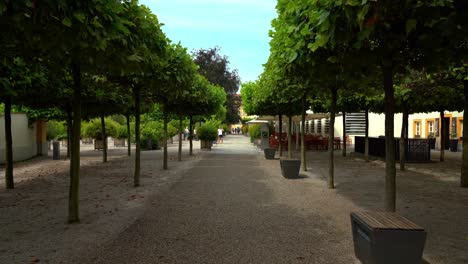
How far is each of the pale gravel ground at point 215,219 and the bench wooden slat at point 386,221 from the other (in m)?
0.61

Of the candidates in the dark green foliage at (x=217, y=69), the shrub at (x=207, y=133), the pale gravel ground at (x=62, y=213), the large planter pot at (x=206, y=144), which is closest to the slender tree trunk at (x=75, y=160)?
the pale gravel ground at (x=62, y=213)

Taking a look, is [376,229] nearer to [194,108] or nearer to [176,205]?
[176,205]

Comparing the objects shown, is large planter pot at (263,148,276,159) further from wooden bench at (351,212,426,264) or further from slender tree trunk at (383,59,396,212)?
wooden bench at (351,212,426,264)

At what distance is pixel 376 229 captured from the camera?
3.97 meters

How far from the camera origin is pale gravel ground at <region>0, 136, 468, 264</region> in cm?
500

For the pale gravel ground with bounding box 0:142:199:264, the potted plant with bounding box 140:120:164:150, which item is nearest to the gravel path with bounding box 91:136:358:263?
the pale gravel ground with bounding box 0:142:199:264

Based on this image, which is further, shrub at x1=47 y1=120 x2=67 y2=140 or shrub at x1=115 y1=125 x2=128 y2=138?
shrub at x1=115 y1=125 x2=128 y2=138

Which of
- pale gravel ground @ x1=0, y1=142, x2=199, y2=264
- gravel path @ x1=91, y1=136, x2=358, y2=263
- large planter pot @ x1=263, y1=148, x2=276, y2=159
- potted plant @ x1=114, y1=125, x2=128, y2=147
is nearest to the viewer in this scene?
gravel path @ x1=91, y1=136, x2=358, y2=263

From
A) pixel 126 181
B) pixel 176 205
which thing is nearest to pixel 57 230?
pixel 176 205

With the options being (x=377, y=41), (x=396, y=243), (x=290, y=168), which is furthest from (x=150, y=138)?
(x=396, y=243)

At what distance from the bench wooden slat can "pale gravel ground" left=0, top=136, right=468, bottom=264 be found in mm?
605

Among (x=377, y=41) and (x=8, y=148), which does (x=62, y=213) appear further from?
(x=377, y=41)

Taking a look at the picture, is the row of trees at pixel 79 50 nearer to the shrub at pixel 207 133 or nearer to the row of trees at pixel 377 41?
the row of trees at pixel 377 41

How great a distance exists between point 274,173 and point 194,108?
8398 millimetres
